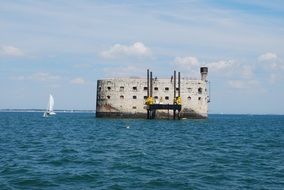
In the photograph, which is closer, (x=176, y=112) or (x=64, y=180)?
(x=64, y=180)

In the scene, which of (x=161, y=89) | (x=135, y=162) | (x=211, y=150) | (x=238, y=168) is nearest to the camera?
→ (x=238, y=168)

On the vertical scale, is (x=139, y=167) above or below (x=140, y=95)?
below

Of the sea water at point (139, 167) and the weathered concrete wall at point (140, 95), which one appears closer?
the sea water at point (139, 167)

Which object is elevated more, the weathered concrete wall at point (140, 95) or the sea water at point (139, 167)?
the weathered concrete wall at point (140, 95)

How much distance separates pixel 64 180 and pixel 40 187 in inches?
49.8

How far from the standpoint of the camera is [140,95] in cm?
6956

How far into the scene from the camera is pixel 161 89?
2734 inches

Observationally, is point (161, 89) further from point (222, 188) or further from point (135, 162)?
point (222, 188)

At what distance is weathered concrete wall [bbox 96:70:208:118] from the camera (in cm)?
6938

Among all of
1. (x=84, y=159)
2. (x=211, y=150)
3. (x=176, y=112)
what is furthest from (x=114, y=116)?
(x=84, y=159)

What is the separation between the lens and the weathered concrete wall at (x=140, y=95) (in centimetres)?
6938

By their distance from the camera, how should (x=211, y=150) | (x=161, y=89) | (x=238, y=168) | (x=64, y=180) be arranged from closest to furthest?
(x=64, y=180), (x=238, y=168), (x=211, y=150), (x=161, y=89)

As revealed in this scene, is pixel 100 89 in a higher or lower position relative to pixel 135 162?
higher

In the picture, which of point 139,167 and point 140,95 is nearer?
point 139,167
